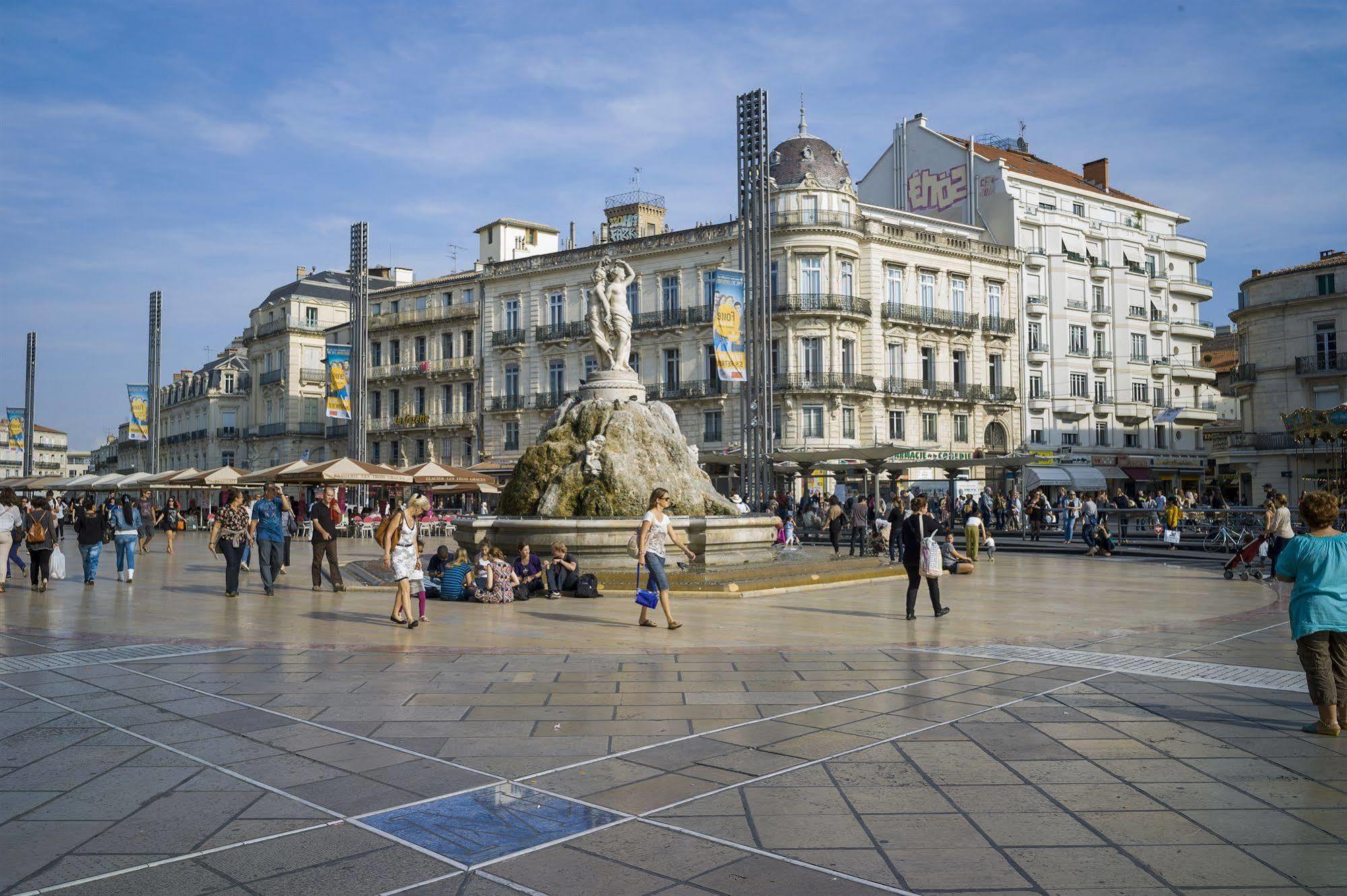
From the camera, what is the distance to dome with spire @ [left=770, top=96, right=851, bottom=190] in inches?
1711

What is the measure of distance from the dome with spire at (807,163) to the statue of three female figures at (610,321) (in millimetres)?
23916

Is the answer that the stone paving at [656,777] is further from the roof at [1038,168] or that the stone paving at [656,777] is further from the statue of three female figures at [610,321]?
the roof at [1038,168]

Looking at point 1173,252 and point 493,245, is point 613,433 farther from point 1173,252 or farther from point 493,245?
point 1173,252

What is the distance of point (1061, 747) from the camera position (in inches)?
243

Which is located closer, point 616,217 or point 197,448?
point 616,217

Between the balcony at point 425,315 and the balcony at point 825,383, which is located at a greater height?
the balcony at point 425,315

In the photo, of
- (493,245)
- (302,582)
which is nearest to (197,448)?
(493,245)

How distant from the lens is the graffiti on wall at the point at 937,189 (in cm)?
4947

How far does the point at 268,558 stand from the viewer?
49.7ft

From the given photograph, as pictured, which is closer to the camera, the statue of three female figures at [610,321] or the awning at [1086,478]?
the statue of three female figures at [610,321]

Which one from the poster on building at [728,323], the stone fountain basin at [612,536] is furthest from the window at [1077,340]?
the stone fountain basin at [612,536]

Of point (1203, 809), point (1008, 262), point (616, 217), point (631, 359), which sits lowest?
point (1203, 809)

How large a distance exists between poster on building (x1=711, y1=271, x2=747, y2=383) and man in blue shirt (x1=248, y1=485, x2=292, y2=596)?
41.9 ft

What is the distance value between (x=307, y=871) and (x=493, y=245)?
5388 centimetres
